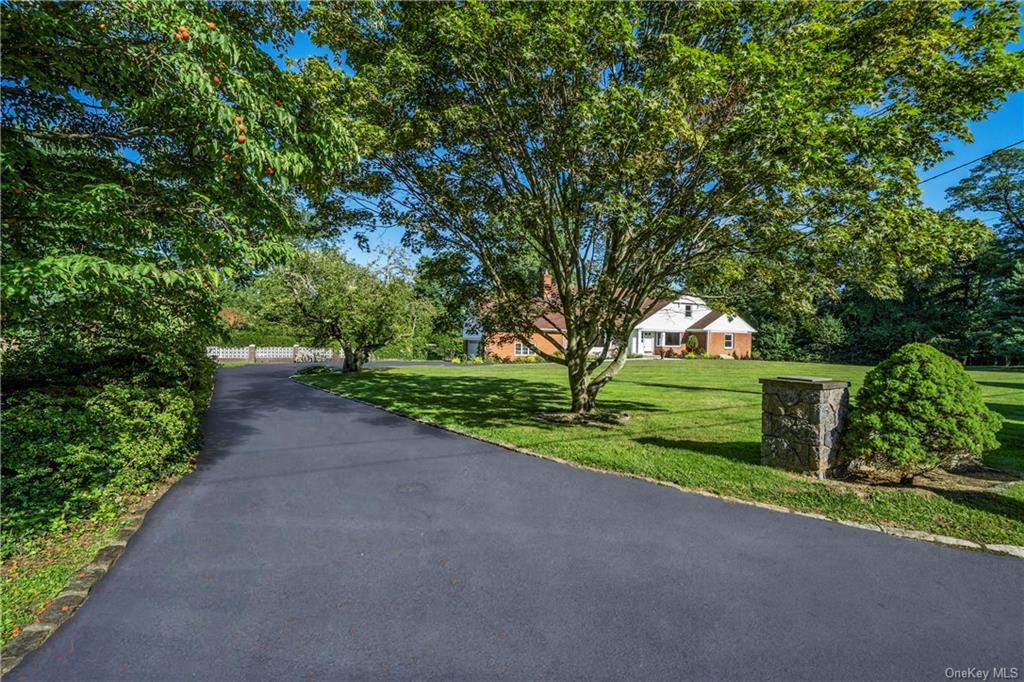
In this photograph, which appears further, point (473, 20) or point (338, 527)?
point (473, 20)

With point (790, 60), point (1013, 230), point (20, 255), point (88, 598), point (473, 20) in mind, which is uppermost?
point (1013, 230)

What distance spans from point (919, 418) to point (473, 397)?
11.0m

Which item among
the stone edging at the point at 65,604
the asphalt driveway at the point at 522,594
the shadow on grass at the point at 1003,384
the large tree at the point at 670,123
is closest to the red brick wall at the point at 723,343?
the shadow on grass at the point at 1003,384

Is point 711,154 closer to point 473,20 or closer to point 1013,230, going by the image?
point 473,20

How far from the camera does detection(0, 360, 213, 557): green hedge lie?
453cm

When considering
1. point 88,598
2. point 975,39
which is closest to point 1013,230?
point 975,39

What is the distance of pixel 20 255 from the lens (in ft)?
12.5

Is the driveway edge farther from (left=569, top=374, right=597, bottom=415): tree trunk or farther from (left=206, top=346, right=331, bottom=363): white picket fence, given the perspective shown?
(left=206, top=346, right=331, bottom=363): white picket fence

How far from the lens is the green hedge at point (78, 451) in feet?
14.9

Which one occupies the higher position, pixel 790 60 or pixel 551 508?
pixel 790 60

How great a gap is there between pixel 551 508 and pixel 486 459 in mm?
2239

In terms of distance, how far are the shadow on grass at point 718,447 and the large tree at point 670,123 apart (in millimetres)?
2660

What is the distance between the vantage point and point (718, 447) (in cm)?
789

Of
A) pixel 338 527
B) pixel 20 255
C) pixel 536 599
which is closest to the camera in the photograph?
pixel 536 599
